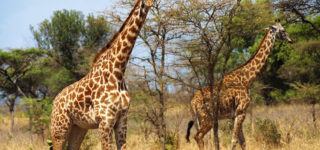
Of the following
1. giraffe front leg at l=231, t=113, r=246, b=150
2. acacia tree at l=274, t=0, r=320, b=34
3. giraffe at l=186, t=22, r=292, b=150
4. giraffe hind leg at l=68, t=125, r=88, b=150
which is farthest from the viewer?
acacia tree at l=274, t=0, r=320, b=34

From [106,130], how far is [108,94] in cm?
56

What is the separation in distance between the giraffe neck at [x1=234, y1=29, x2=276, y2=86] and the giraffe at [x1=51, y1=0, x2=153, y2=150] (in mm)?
3687

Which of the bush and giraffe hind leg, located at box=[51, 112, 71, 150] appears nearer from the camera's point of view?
giraffe hind leg, located at box=[51, 112, 71, 150]

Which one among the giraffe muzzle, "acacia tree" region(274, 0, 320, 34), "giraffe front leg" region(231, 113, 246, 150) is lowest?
"giraffe front leg" region(231, 113, 246, 150)

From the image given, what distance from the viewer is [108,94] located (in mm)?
5938

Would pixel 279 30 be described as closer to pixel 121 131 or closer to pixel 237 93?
pixel 237 93

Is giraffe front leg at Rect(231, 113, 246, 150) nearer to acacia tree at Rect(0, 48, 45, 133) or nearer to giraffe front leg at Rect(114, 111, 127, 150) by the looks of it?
giraffe front leg at Rect(114, 111, 127, 150)

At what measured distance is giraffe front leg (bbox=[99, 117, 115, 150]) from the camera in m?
5.80

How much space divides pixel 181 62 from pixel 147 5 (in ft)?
10.7

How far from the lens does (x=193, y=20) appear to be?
7367mm

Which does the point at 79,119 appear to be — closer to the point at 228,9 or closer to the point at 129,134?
the point at 228,9

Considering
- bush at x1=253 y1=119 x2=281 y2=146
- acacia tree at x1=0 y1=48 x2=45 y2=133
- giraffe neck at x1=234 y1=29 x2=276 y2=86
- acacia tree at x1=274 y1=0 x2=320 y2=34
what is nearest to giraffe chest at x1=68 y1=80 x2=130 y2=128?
giraffe neck at x1=234 y1=29 x2=276 y2=86

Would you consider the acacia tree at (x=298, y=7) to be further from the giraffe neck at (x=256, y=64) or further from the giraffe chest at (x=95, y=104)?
the giraffe chest at (x=95, y=104)

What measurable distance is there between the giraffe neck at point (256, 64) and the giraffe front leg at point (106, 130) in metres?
4.06
